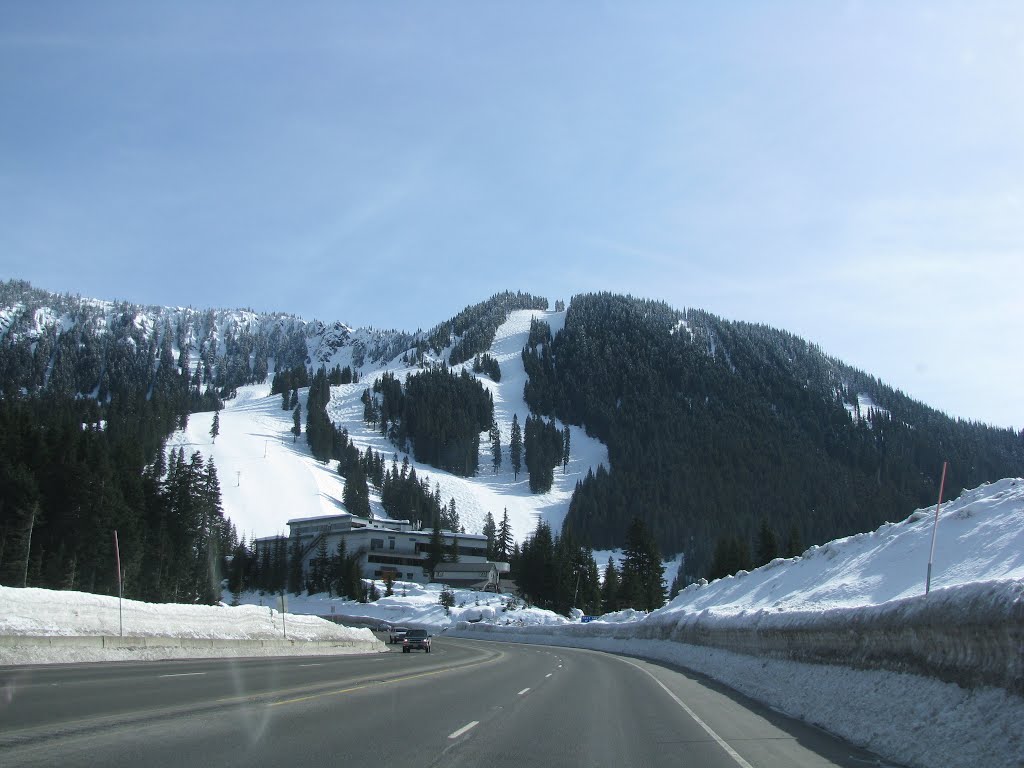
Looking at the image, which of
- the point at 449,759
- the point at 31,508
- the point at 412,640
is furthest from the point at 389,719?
the point at 31,508

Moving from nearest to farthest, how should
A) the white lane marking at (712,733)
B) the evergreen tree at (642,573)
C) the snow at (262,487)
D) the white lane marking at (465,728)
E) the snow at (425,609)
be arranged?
the white lane marking at (712,733) → the white lane marking at (465,728) → the snow at (425,609) → the evergreen tree at (642,573) → the snow at (262,487)

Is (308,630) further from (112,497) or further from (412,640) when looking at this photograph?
(112,497)

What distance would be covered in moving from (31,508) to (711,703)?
5443 centimetres

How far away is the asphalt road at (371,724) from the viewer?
9.24 m

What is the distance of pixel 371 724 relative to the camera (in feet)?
38.9

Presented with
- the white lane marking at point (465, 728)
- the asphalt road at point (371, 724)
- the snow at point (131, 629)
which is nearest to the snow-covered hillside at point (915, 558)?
the asphalt road at point (371, 724)

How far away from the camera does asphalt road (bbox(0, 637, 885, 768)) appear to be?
9.24 metres

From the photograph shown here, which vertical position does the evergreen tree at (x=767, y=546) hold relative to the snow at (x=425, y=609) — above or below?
above

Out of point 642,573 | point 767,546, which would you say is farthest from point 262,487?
point 767,546

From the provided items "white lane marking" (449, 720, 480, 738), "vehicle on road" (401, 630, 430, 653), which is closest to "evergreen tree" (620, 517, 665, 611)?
"vehicle on road" (401, 630, 430, 653)

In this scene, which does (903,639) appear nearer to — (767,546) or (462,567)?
(767,546)

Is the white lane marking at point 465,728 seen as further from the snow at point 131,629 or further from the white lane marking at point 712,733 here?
the snow at point 131,629

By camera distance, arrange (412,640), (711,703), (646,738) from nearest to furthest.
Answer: (646,738) → (711,703) → (412,640)

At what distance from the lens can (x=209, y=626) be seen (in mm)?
30469
